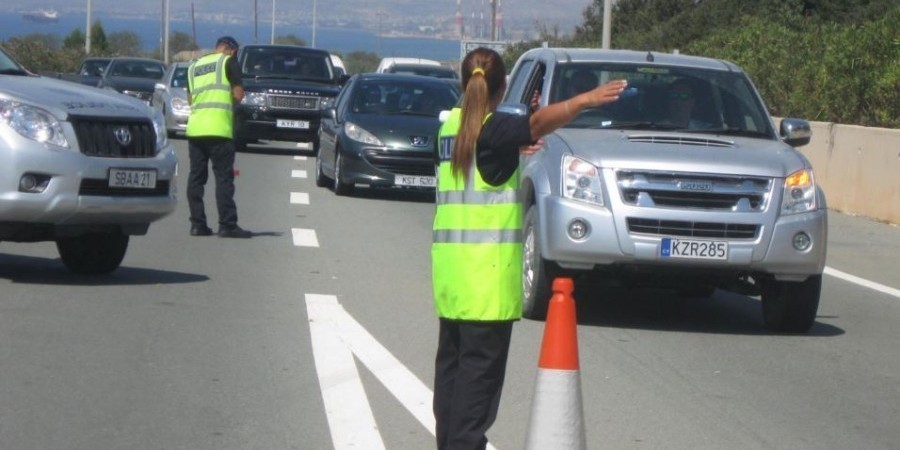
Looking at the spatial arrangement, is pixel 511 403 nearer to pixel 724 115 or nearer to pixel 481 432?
pixel 481 432

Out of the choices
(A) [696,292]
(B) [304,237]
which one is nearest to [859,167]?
(B) [304,237]

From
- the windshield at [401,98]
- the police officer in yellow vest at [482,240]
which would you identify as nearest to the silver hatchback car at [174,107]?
the windshield at [401,98]

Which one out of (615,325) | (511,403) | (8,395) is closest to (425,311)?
(615,325)

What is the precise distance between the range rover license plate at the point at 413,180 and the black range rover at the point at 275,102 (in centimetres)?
688

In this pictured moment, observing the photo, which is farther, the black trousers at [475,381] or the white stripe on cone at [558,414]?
the black trousers at [475,381]

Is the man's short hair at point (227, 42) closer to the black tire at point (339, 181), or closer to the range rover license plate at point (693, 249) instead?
the black tire at point (339, 181)

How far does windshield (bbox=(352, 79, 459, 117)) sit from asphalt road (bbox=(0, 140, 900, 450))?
6.93 m

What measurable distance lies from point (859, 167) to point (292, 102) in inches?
429

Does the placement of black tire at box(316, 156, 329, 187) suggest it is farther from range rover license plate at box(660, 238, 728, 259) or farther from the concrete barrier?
range rover license plate at box(660, 238, 728, 259)

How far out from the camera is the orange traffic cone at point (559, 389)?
579 centimetres

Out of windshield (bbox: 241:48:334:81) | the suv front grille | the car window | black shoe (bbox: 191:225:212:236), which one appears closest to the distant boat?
the car window

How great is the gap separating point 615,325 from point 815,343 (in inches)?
51.5

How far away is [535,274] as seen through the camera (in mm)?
10352

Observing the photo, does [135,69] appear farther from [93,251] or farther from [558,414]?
[558,414]
